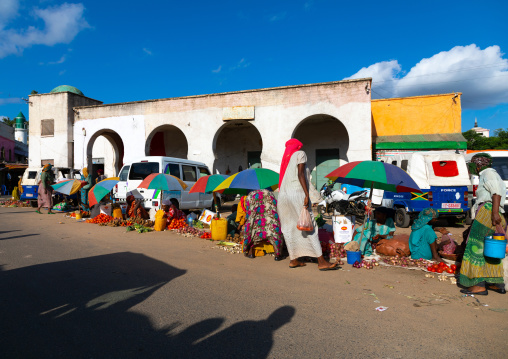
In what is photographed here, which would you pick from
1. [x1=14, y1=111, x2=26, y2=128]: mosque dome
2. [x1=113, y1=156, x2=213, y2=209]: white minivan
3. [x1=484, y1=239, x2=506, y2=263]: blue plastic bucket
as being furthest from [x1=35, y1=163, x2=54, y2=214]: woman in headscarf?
[x1=14, y1=111, x2=26, y2=128]: mosque dome

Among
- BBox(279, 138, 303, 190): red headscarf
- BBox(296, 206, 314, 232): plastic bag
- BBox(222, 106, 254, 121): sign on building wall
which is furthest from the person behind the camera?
BBox(222, 106, 254, 121): sign on building wall

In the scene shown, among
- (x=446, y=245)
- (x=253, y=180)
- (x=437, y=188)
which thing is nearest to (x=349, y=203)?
(x=437, y=188)

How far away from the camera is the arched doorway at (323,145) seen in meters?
18.4

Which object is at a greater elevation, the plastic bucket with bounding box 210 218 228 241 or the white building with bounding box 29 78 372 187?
the white building with bounding box 29 78 372 187

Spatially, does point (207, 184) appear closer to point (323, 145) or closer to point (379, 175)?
point (379, 175)

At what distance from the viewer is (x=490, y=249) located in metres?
4.09

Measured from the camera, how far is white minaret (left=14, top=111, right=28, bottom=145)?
1746 inches

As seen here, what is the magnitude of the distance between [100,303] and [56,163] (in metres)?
20.2

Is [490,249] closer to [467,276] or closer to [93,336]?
[467,276]

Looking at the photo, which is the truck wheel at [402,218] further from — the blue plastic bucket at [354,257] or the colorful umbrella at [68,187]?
the colorful umbrella at [68,187]

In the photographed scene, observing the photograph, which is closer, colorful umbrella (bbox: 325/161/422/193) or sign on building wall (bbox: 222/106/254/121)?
colorful umbrella (bbox: 325/161/422/193)

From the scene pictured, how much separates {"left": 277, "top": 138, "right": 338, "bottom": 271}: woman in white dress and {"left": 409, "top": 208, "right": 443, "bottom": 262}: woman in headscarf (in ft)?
5.77

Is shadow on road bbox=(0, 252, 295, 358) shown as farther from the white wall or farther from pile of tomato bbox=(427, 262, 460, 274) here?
the white wall

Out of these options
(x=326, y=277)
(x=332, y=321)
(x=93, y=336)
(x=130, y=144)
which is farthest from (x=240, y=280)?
(x=130, y=144)
